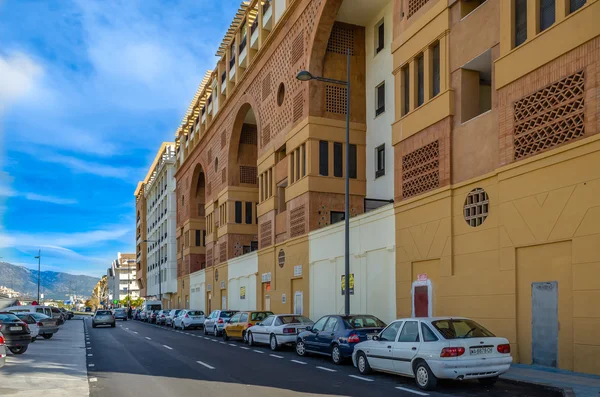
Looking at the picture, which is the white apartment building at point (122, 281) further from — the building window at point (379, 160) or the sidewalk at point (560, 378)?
the sidewalk at point (560, 378)

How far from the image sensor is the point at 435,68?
2197 cm

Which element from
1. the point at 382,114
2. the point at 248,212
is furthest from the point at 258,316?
the point at 248,212

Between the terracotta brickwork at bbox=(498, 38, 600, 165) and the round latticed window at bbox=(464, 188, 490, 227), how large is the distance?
1.41 metres

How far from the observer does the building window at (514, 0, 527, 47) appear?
17.4 metres

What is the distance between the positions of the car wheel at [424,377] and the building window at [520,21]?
9564 millimetres

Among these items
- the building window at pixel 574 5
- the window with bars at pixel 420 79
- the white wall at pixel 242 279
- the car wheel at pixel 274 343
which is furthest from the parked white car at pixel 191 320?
the building window at pixel 574 5

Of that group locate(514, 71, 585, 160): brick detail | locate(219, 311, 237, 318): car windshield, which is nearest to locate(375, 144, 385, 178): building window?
locate(219, 311, 237, 318): car windshield

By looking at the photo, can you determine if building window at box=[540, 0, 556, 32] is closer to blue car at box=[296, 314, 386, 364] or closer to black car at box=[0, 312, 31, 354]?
blue car at box=[296, 314, 386, 364]

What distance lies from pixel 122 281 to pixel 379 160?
534ft

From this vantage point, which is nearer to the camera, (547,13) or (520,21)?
(547,13)

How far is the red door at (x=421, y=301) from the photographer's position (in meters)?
21.0

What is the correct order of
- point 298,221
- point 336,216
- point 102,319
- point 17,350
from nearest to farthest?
point 17,350, point 336,216, point 298,221, point 102,319

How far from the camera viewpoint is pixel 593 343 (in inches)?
539

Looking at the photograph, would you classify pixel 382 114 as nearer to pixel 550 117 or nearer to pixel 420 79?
pixel 420 79
